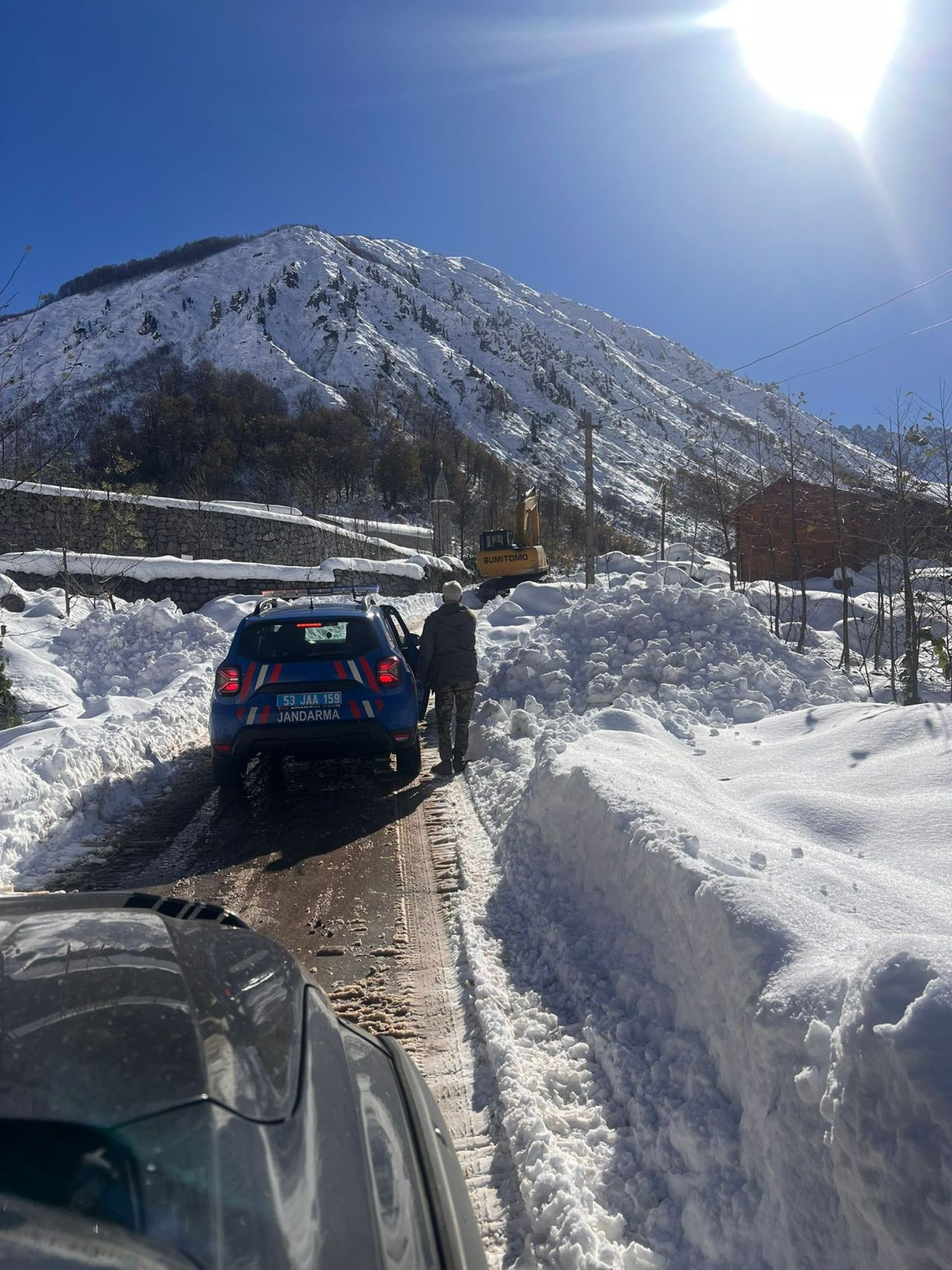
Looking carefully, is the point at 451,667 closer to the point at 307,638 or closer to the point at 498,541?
the point at 307,638

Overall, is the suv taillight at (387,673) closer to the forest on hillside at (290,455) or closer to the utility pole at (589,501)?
the utility pole at (589,501)

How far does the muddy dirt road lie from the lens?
3211 mm

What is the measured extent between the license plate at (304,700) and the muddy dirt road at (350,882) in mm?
917

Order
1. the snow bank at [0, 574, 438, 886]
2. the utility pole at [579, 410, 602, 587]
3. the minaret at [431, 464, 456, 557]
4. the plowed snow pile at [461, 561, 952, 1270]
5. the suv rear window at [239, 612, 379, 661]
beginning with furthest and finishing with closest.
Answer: the minaret at [431, 464, 456, 557] → the utility pole at [579, 410, 602, 587] → the suv rear window at [239, 612, 379, 661] → the snow bank at [0, 574, 438, 886] → the plowed snow pile at [461, 561, 952, 1270]

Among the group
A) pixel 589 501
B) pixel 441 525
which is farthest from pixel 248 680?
pixel 441 525

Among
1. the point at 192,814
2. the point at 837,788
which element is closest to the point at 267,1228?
the point at 837,788

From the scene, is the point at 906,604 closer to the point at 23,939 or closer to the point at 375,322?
the point at 23,939

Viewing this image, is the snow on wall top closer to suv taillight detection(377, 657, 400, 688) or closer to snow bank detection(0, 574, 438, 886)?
snow bank detection(0, 574, 438, 886)

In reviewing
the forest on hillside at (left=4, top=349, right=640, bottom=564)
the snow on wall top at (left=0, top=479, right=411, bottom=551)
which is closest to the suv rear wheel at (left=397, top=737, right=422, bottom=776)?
the snow on wall top at (left=0, top=479, right=411, bottom=551)

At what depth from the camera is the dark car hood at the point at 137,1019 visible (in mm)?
1315

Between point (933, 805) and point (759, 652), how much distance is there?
225 inches

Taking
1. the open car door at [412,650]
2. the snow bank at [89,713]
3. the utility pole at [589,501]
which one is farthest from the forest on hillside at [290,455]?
the open car door at [412,650]

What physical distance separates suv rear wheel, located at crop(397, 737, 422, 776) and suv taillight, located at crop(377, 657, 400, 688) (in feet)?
2.25

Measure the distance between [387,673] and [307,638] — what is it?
766 mm
